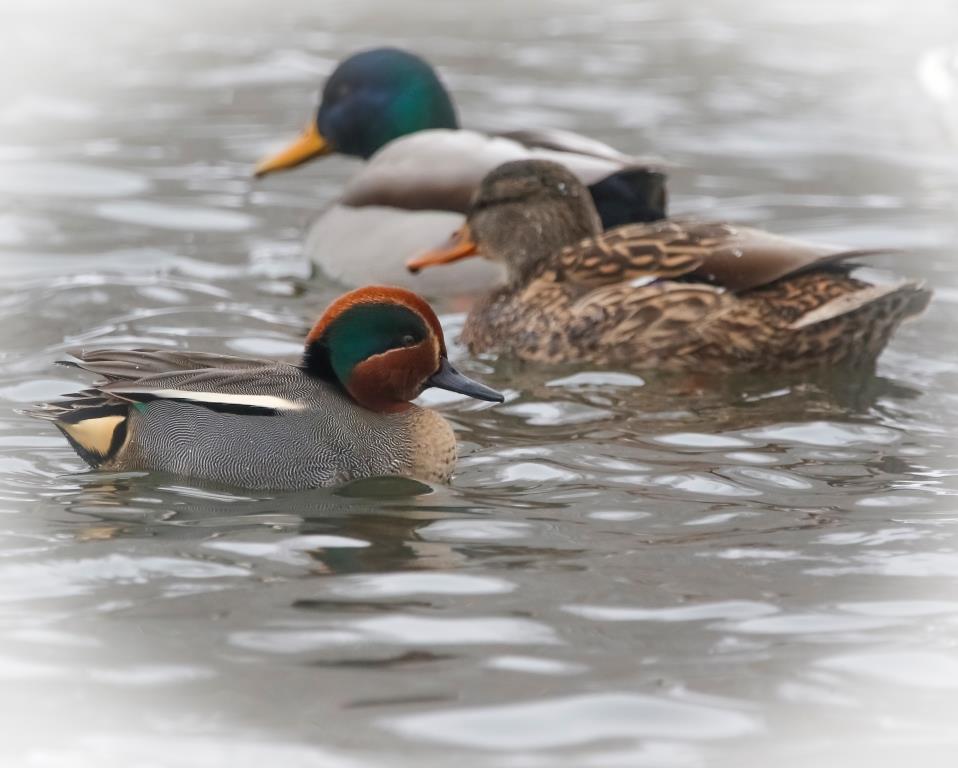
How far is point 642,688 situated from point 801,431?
9.75 feet

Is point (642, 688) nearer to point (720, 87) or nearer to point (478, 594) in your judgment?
point (478, 594)

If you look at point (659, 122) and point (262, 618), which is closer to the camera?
point (262, 618)

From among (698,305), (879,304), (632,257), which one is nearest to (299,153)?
(632,257)

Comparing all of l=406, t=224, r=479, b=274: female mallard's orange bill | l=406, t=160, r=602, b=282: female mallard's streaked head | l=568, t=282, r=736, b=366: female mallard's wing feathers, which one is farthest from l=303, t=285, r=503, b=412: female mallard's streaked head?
l=406, t=224, r=479, b=274: female mallard's orange bill

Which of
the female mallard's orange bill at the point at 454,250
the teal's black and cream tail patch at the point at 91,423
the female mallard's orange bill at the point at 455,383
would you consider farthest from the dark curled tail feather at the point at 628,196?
the teal's black and cream tail patch at the point at 91,423

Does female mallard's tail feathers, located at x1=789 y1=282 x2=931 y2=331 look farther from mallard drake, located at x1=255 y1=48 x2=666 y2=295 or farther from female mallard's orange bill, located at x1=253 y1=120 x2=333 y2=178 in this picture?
female mallard's orange bill, located at x1=253 y1=120 x2=333 y2=178

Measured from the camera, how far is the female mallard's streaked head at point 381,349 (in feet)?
21.5

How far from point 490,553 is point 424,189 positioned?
16.3ft

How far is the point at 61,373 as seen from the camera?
8.18m

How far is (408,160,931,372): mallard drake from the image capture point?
8398 mm

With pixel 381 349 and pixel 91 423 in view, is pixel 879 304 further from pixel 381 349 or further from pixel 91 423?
pixel 91 423

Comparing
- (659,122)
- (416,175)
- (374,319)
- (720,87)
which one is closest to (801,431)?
(374,319)

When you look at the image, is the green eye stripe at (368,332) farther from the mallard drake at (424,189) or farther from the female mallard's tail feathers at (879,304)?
the mallard drake at (424,189)

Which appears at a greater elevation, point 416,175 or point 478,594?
point 416,175
